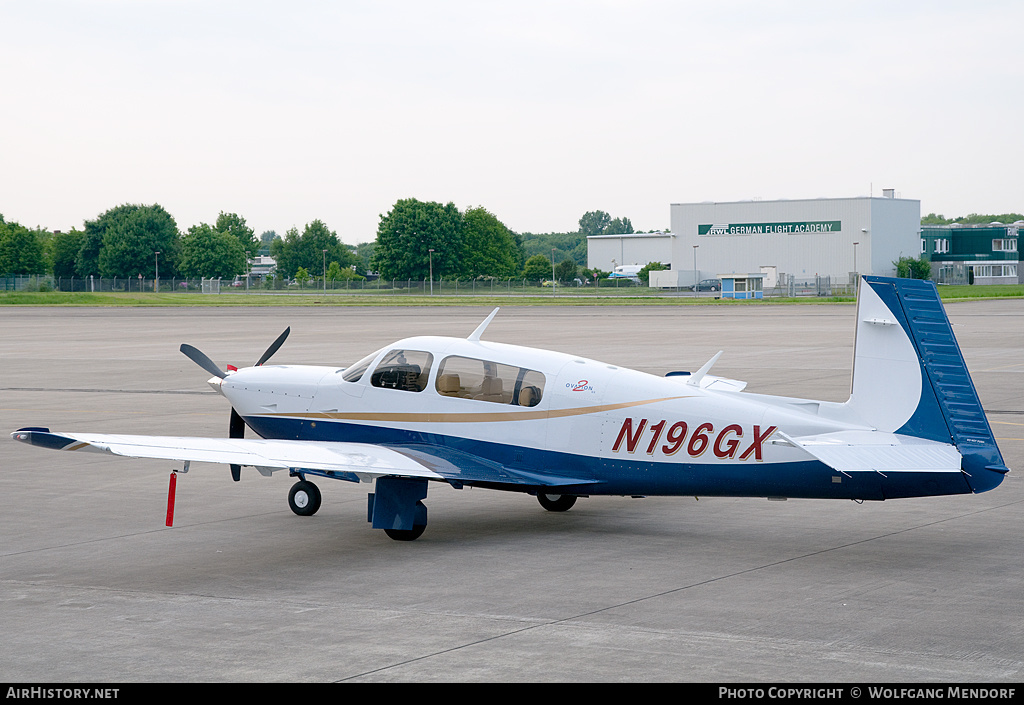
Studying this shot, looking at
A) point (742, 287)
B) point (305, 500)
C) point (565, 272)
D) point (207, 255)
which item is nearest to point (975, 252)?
point (742, 287)

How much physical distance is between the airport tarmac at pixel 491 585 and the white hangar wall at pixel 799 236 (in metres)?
104

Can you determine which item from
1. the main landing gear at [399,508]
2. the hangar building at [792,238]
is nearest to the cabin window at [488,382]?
the main landing gear at [399,508]

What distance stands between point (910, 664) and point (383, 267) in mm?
143112

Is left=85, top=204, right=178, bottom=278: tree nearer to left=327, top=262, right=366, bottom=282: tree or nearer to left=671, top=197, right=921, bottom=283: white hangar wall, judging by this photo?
left=327, top=262, right=366, bottom=282: tree

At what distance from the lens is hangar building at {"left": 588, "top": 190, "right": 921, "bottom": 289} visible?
11656 cm

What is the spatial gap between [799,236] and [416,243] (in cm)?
5032

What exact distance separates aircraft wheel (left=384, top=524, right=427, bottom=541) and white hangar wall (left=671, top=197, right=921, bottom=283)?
107 m

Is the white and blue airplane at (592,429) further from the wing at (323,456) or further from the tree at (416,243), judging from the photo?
the tree at (416,243)

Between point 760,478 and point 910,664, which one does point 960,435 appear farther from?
point 910,664

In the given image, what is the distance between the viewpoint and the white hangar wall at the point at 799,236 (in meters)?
117

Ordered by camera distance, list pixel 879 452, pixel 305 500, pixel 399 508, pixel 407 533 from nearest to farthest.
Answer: pixel 879 452 → pixel 399 508 → pixel 407 533 → pixel 305 500

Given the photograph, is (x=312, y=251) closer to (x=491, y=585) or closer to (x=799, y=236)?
(x=799, y=236)

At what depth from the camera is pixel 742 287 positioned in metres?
106

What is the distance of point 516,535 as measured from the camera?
37.8 ft
